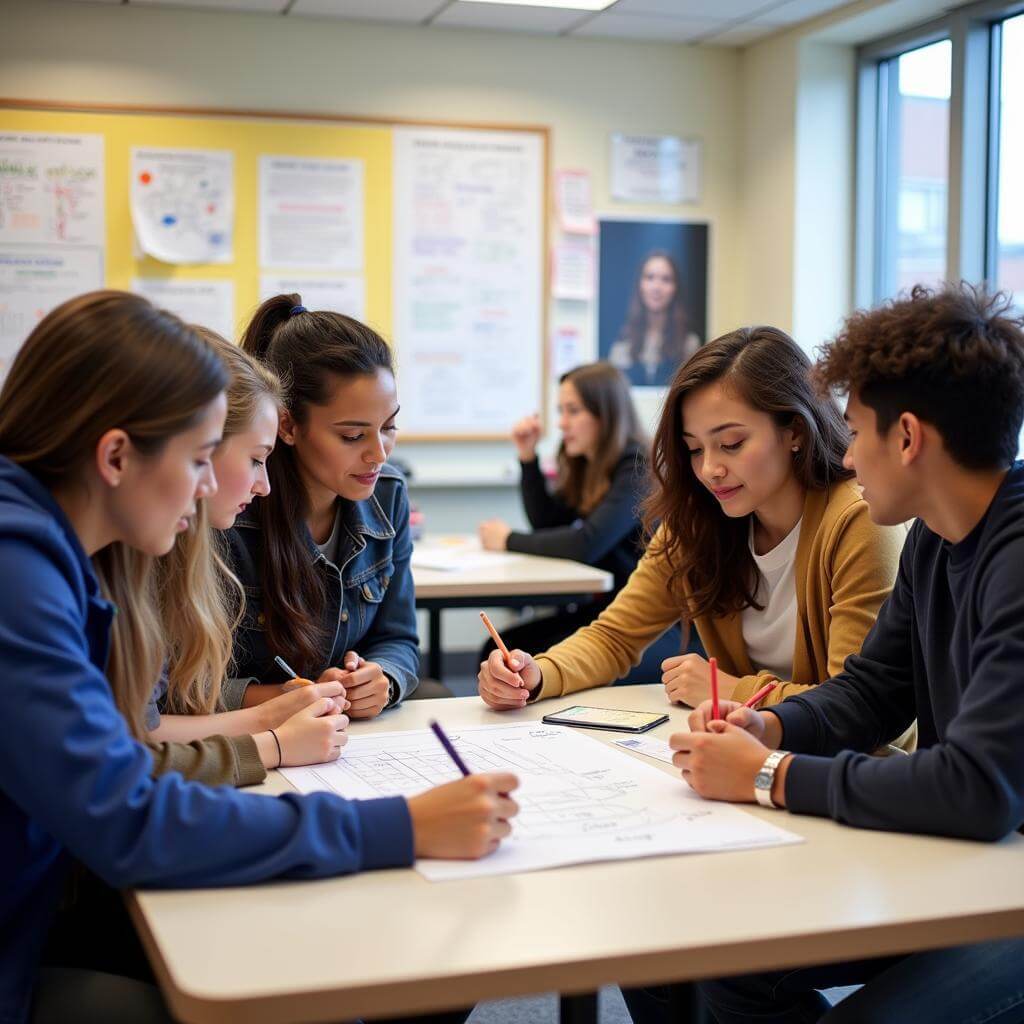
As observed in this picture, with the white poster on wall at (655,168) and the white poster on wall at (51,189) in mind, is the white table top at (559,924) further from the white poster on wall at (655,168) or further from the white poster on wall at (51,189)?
the white poster on wall at (655,168)

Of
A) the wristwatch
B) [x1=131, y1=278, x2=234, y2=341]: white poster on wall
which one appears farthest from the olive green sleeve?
[x1=131, y1=278, x2=234, y2=341]: white poster on wall

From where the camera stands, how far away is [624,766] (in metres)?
1.46

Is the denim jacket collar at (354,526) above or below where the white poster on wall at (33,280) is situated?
below

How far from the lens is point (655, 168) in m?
5.16

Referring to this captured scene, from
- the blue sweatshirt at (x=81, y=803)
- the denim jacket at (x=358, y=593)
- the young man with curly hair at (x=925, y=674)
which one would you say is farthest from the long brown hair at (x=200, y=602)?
the young man with curly hair at (x=925, y=674)

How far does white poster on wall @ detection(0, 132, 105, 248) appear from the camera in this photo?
448 centimetres

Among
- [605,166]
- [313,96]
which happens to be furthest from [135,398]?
[605,166]

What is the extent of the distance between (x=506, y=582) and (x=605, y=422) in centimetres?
94

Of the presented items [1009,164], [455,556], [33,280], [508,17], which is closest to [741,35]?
[508,17]

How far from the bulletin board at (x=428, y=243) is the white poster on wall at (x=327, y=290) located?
28 millimetres

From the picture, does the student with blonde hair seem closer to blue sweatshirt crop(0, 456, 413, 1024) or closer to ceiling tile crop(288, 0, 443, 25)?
blue sweatshirt crop(0, 456, 413, 1024)

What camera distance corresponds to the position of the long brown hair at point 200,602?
1544 mm

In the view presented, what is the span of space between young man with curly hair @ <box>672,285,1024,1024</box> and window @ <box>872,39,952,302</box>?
10.4 ft

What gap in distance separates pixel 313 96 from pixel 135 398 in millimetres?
3891
